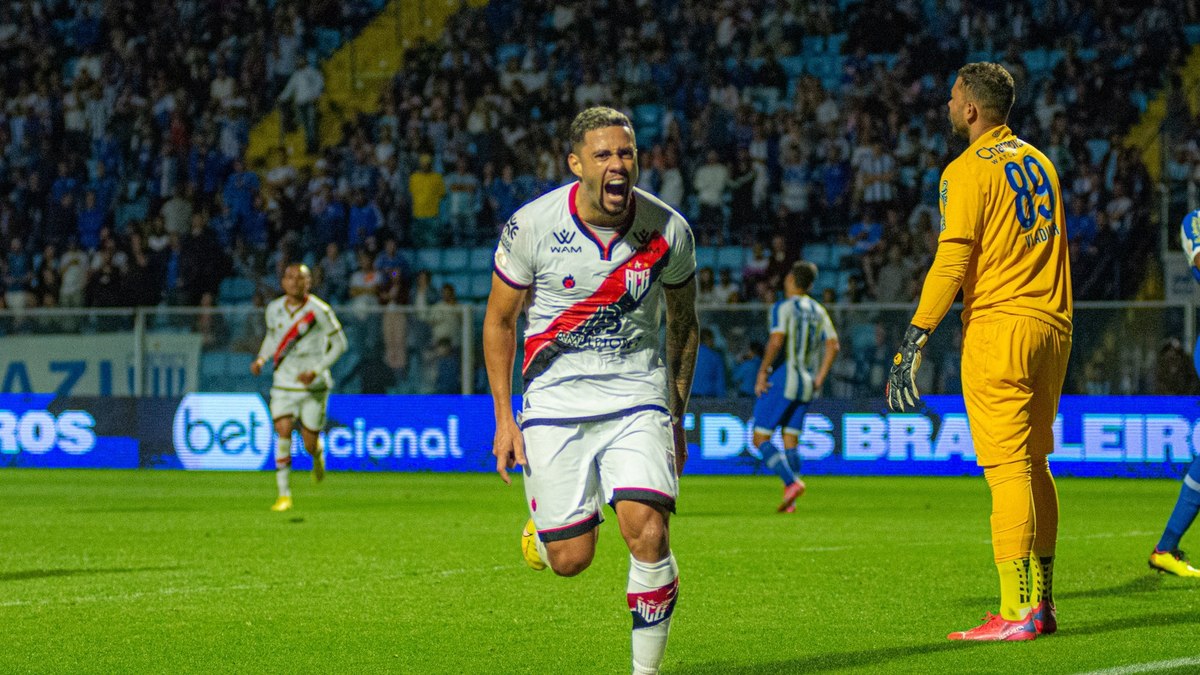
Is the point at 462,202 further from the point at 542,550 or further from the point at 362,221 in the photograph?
the point at 542,550

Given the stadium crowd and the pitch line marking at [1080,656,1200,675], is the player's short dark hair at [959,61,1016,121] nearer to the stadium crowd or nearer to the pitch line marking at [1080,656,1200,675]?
the pitch line marking at [1080,656,1200,675]

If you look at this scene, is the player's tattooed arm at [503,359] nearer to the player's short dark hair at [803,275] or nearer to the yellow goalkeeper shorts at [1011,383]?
the yellow goalkeeper shorts at [1011,383]

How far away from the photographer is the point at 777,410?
15.7 metres

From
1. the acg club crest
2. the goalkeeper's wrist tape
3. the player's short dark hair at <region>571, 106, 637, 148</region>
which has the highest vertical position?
the player's short dark hair at <region>571, 106, 637, 148</region>

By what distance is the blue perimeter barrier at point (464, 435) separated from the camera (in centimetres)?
1903

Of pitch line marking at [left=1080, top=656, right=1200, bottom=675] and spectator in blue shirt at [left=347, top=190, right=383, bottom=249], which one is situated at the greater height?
spectator in blue shirt at [left=347, top=190, right=383, bottom=249]

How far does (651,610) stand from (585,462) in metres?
0.56

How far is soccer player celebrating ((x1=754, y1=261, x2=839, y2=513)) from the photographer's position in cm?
1538

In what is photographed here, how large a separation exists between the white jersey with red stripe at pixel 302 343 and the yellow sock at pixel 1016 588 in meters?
9.93

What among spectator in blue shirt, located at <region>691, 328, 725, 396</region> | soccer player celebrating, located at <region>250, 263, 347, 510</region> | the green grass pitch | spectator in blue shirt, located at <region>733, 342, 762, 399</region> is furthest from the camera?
spectator in blue shirt, located at <region>691, 328, 725, 396</region>

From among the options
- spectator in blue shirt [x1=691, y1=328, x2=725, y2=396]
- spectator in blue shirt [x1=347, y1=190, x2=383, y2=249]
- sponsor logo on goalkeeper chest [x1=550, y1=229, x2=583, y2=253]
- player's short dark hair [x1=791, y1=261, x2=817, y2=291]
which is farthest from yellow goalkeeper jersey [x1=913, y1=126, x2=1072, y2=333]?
spectator in blue shirt [x1=347, y1=190, x2=383, y2=249]

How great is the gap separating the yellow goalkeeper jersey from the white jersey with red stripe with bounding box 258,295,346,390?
387 inches

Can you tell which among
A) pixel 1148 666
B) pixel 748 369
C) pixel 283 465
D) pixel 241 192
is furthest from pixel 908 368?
pixel 241 192

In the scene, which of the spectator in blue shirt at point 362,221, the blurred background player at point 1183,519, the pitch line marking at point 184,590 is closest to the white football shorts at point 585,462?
the pitch line marking at point 184,590
